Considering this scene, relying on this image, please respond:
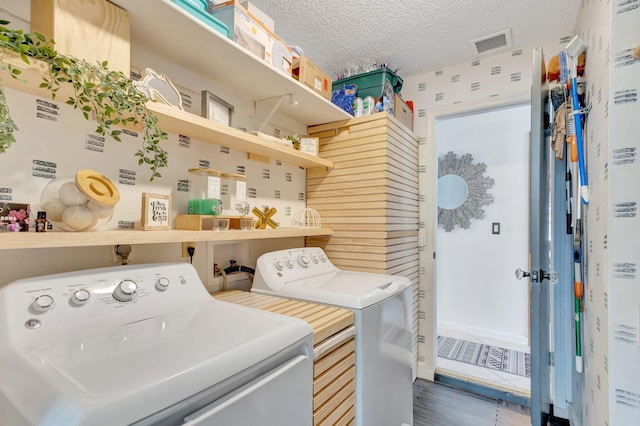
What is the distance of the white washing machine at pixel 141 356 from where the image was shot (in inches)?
22.4

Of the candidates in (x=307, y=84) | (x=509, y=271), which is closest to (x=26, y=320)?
(x=307, y=84)

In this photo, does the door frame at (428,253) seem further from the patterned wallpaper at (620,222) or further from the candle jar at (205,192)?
the candle jar at (205,192)

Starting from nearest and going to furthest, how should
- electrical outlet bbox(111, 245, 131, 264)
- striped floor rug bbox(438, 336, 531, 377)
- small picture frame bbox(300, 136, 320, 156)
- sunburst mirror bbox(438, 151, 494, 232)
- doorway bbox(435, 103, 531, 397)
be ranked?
electrical outlet bbox(111, 245, 131, 264) → small picture frame bbox(300, 136, 320, 156) → striped floor rug bbox(438, 336, 531, 377) → doorway bbox(435, 103, 531, 397) → sunburst mirror bbox(438, 151, 494, 232)

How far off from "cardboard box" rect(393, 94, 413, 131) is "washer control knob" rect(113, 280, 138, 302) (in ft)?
6.44

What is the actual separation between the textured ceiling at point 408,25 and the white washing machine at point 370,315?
56.7 inches

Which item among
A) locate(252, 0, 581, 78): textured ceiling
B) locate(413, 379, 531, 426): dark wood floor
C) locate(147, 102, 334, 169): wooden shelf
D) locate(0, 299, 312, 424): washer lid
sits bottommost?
locate(413, 379, 531, 426): dark wood floor

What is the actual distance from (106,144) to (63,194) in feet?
1.07

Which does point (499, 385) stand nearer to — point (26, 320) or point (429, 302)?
point (429, 302)

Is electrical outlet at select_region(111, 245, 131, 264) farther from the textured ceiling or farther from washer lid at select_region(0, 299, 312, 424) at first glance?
the textured ceiling

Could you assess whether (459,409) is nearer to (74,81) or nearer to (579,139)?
(579,139)

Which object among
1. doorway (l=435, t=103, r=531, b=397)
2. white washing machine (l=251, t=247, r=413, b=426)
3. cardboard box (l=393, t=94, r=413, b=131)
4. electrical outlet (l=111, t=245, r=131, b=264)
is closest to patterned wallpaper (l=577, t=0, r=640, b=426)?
white washing machine (l=251, t=247, r=413, b=426)

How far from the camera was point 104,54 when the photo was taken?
38.1 inches

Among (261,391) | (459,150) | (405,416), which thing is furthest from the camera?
(459,150)

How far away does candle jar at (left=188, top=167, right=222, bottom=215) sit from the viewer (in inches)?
54.2
